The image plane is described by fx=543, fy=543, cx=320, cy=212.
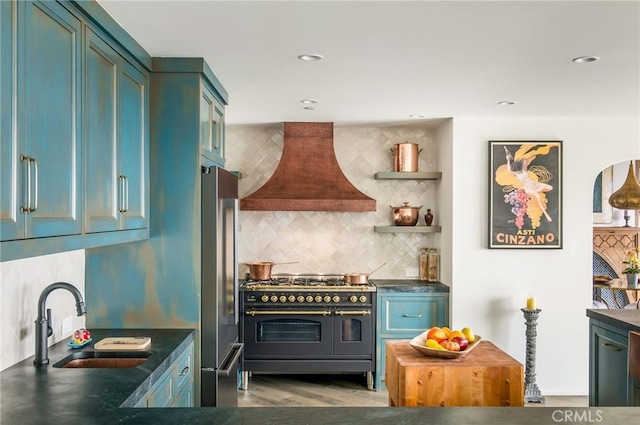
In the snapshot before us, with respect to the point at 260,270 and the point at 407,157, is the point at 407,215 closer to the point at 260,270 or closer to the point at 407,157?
the point at 407,157

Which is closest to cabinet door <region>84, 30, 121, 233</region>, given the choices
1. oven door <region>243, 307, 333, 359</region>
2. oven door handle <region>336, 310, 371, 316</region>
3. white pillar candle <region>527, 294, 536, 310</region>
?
oven door <region>243, 307, 333, 359</region>

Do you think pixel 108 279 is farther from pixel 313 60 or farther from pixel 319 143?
pixel 319 143

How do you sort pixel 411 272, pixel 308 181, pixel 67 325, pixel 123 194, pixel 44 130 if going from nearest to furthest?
pixel 44 130 < pixel 123 194 < pixel 67 325 < pixel 308 181 < pixel 411 272

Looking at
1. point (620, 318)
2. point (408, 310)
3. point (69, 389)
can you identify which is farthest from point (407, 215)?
point (69, 389)

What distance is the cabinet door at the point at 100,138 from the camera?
88.8 inches

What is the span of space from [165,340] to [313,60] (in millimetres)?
1749

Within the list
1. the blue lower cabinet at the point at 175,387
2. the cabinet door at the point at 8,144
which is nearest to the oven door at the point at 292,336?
the blue lower cabinet at the point at 175,387

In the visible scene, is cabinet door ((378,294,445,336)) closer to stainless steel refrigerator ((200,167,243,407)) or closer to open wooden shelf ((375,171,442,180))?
open wooden shelf ((375,171,442,180))

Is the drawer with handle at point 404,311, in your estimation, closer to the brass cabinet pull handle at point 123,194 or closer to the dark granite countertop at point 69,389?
the dark granite countertop at point 69,389

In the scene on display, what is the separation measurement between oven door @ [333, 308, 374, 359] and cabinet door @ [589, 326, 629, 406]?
187cm

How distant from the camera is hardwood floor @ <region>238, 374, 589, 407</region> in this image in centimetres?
460

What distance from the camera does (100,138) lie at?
7.82 feet

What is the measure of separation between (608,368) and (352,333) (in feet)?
7.03

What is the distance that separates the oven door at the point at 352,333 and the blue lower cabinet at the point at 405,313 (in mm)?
121
